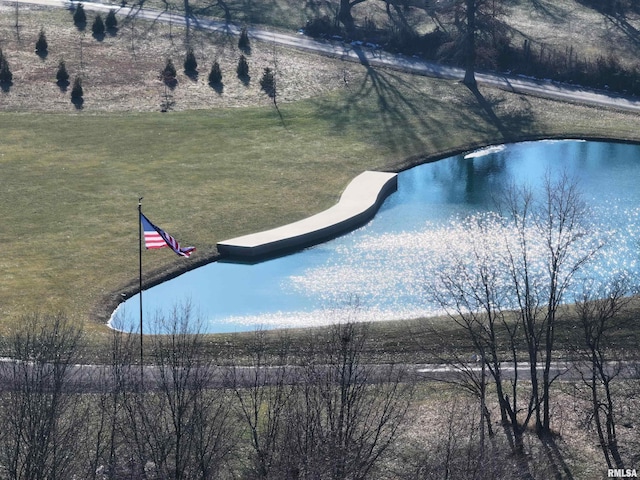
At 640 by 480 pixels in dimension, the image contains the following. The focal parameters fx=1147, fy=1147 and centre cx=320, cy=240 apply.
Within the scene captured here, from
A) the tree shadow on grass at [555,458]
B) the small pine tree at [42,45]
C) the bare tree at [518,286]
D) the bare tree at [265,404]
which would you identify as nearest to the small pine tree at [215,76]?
the small pine tree at [42,45]

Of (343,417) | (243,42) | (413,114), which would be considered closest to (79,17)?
(243,42)

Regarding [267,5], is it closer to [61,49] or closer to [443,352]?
[61,49]

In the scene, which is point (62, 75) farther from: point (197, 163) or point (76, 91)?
point (197, 163)

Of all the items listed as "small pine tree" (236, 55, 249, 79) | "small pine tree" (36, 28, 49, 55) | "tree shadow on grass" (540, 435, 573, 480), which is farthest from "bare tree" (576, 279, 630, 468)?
"small pine tree" (36, 28, 49, 55)

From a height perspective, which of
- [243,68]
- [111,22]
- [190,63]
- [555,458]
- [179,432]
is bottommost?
[555,458]

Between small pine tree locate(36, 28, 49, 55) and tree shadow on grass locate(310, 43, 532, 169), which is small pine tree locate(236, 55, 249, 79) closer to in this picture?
tree shadow on grass locate(310, 43, 532, 169)

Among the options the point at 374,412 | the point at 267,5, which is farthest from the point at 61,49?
the point at 374,412

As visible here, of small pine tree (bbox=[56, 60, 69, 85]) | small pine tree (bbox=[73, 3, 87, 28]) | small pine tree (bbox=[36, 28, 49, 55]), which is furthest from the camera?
small pine tree (bbox=[73, 3, 87, 28])
